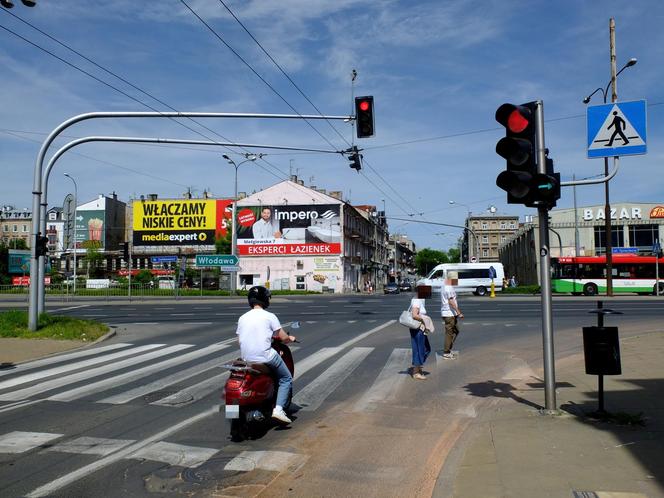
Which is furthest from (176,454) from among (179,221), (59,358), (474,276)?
(179,221)

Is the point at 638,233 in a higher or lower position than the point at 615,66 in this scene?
lower

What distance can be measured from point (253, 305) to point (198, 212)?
7481 cm

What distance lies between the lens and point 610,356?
6.75 meters

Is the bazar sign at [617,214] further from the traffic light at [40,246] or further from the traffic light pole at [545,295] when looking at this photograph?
the traffic light pole at [545,295]

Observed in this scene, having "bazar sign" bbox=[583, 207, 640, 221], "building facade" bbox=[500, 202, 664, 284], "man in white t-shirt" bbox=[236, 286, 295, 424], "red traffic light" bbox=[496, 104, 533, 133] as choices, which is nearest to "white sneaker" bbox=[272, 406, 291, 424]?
"man in white t-shirt" bbox=[236, 286, 295, 424]

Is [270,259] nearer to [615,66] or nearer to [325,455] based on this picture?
[615,66]

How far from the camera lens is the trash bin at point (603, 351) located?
6.73 m

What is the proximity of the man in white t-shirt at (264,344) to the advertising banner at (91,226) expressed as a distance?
8944 cm

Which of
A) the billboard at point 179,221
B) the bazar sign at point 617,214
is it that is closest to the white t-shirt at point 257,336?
the bazar sign at point 617,214

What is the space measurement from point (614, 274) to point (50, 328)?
39397 millimetres

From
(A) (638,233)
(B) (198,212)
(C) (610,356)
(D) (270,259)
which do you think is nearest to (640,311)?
(C) (610,356)

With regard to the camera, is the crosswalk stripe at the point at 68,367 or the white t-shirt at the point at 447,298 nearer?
the crosswalk stripe at the point at 68,367

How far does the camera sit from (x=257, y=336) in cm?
659

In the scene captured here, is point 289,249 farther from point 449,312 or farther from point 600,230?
point 449,312
